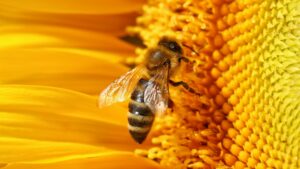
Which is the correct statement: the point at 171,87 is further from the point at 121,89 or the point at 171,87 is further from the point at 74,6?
the point at 74,6

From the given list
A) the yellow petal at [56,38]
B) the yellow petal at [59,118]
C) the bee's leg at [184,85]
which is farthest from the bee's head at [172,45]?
the yellow petal at [56,38]

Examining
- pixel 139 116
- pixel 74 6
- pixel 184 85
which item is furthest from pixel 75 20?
pixel 139 116

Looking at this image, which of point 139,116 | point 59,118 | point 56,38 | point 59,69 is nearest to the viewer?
point 139,116

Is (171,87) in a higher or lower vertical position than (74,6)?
lower

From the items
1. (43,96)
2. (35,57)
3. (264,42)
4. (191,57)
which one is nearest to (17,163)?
(43,96)

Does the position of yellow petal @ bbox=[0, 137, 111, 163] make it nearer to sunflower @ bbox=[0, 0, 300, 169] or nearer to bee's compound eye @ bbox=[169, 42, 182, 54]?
sunflower @ bbox=[0, 0, 300, 169]

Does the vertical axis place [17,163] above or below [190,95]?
below

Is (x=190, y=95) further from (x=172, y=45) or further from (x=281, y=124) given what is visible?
(x=281, y=124)
